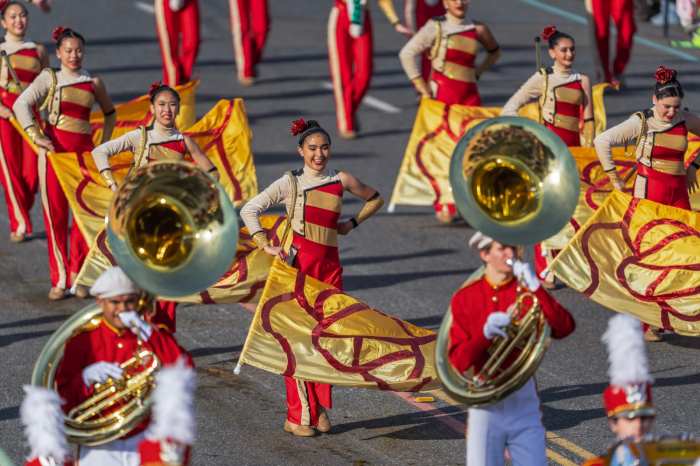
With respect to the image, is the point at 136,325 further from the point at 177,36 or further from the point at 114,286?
the point at 177,36

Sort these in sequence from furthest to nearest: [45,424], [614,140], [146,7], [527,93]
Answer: [146,7] < [527,93] < [614,140] < [45,424]

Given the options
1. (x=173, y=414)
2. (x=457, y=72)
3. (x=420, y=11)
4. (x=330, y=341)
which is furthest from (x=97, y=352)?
(x=420, y=11)

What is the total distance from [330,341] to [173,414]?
146 inches

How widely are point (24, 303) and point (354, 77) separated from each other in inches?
246

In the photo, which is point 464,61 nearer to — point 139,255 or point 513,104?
point 513,104

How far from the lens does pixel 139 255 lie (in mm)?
8570

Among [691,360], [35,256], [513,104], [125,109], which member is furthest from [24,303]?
[691,360]

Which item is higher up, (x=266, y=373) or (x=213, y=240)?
(x=213, y=240)

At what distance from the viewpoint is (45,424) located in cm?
789

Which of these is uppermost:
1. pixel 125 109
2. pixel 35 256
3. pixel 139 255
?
pixel 139 255

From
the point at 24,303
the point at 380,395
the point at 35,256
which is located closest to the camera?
the point at 380,395

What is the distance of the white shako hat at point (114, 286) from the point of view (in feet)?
27.7

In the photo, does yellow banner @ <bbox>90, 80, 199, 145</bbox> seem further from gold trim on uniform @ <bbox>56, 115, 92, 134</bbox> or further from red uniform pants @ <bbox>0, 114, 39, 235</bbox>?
gold trim on uniform @ <bbox>56, 115, 92, 134</bbox>

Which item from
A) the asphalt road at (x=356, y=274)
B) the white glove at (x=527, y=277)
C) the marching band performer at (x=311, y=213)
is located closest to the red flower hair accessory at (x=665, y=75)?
the asphalt road at (x=356, y=274)
